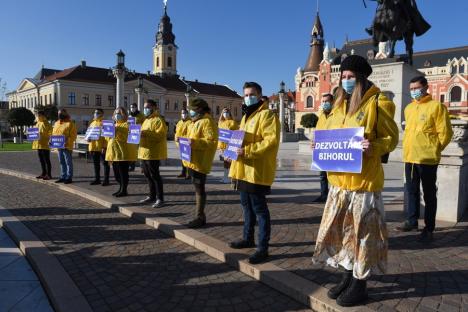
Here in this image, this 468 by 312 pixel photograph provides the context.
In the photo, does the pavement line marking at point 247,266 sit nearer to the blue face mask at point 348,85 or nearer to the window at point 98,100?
the blue face mask at point 348,85

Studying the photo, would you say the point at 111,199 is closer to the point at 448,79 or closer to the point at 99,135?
the point at 99,135

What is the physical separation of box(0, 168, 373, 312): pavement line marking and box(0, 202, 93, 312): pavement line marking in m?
1.71

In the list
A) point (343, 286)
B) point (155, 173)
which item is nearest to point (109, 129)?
point (155, 173)

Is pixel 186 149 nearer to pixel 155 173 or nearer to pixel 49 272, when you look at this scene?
pixel 155 173

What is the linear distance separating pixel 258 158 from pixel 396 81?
12.4 meters

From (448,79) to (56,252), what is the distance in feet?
266

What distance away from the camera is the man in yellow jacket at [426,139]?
4.78m

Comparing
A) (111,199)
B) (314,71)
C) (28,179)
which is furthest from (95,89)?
(111,199)

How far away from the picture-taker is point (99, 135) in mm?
9789

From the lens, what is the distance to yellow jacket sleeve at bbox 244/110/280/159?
4148 millimetres

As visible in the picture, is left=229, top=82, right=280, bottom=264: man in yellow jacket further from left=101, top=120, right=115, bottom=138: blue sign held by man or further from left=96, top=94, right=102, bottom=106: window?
left=96, top=94, right=102, bottom=106: window

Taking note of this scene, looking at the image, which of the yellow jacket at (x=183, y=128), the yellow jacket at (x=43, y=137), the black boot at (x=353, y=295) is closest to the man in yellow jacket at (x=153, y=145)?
the yellow jacket at (x=183, y=128)

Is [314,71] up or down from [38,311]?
up

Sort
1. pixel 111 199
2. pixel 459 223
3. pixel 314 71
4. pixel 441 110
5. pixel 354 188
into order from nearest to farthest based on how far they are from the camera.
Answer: pixel 354 188, pixel 441 110, pixel 459 223, pixel 111 199, pixel 314 71
